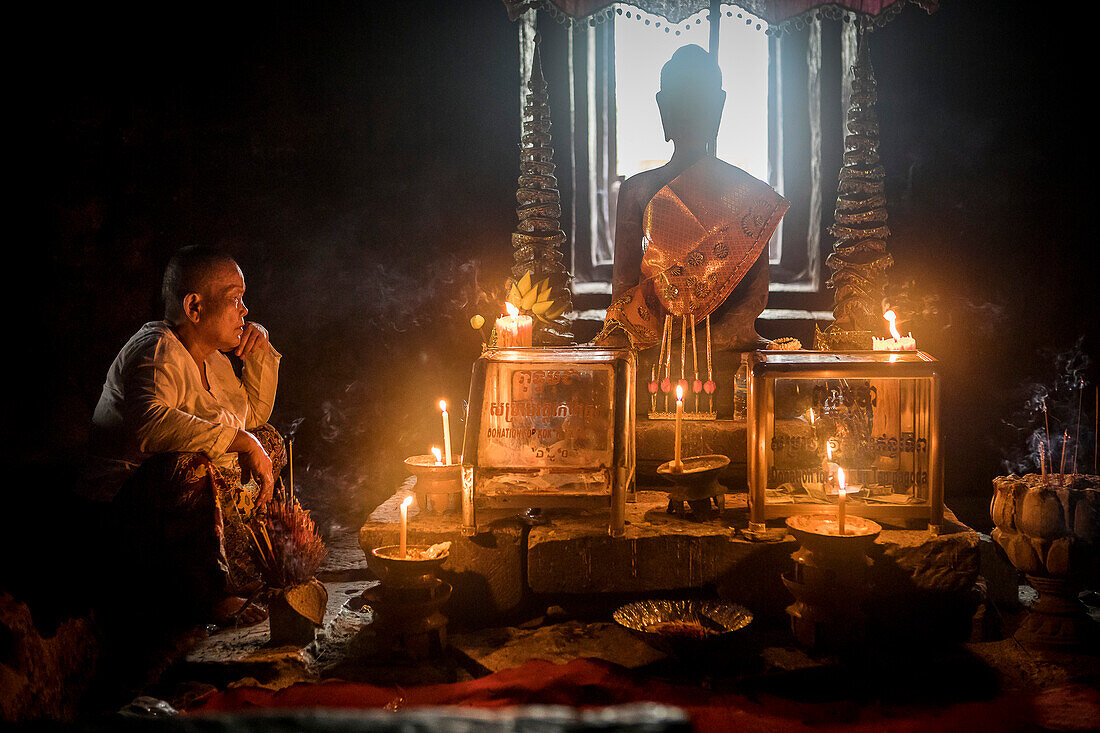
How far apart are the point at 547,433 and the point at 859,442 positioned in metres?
1.74

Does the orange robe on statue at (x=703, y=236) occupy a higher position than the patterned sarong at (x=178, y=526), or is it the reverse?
the orange robe on statue at (x=703, y=236)

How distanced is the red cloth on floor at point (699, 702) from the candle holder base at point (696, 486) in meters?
1.14

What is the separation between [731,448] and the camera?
4.94 meters

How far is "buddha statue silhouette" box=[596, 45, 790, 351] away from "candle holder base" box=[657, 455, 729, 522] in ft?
4.53

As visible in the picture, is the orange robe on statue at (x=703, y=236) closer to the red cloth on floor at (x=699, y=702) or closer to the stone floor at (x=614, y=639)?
the stone floor at (x=614, y=639)

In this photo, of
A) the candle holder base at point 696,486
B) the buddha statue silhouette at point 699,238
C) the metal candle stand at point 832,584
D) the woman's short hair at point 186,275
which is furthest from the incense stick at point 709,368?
the woman's short hair at point 186,275

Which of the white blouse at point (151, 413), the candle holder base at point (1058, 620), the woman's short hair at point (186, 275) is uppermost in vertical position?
the woman's short hair at point (186, 275)

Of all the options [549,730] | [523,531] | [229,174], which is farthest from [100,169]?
[549,730]

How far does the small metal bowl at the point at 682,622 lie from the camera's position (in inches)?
132

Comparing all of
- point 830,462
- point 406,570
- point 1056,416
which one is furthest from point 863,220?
point 406,570

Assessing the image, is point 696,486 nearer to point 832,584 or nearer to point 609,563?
point 609,563

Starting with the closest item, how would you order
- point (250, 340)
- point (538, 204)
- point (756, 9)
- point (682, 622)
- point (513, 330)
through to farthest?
point (682, 622) → point (250, 340) → point (513, 330) → point (756, 9) → point (538, 204)

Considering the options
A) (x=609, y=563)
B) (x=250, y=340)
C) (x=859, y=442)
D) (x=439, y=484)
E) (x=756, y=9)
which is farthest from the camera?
(x=756, y=9)

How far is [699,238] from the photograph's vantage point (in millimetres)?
5445
